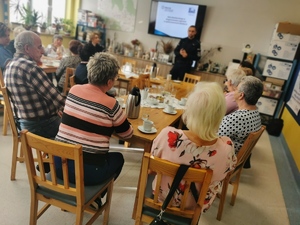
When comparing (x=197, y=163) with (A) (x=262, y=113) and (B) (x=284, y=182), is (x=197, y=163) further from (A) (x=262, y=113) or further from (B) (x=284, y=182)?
(A) (x=262, y=113)

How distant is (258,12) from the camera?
4.96 meters

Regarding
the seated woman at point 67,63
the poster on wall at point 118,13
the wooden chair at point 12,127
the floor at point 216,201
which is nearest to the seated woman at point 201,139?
the floor at point 216,201

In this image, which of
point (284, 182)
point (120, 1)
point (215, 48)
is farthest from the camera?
point (120, 1)

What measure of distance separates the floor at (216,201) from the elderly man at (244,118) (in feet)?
2.17

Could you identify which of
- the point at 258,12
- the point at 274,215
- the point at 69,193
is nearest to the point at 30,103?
the point at 69,193

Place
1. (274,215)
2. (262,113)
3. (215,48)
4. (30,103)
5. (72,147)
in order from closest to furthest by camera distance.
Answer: (72,147), (30,103), (274,215), (262,113), (215,48)

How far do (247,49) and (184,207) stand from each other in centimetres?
458

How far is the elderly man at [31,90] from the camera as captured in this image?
1768mm

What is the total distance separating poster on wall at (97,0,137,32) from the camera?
594 centimetres

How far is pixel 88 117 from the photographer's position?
1339mm

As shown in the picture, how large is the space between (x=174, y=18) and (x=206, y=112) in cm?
497

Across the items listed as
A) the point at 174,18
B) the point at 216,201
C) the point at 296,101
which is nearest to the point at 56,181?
the point at 216,201

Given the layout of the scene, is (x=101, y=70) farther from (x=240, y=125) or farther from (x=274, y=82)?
(x=274, y=82)

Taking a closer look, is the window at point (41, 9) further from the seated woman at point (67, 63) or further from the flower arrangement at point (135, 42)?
the seated woman at point (67, 63)
